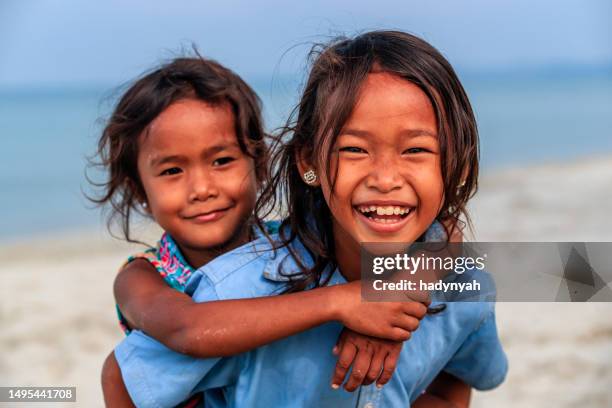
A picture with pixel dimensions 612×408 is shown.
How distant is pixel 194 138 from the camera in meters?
2.77

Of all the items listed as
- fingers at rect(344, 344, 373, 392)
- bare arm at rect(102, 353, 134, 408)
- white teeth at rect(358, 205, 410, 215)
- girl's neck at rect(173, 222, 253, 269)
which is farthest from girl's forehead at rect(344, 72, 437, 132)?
bare arm at rect(102, 353, 134, 408)

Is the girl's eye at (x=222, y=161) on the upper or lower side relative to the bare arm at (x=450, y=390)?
upper

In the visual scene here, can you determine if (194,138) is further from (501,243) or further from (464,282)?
(501,243)

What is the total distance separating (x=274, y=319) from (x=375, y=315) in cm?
25

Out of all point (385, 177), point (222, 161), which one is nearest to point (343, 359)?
point (385, 177)

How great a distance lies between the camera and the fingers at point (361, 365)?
2025mm

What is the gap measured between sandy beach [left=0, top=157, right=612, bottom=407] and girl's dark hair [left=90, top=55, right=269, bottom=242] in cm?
222

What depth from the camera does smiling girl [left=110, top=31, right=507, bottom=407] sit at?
81.0 inches

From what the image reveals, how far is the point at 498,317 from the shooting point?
5789 millimetres

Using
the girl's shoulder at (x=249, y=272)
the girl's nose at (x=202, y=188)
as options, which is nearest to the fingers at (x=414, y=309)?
the girl's shoulder at (x=249, y=272)

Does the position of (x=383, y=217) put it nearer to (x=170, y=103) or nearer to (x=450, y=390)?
(x=450, y=390)

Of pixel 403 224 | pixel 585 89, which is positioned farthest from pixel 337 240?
pixel 585 89

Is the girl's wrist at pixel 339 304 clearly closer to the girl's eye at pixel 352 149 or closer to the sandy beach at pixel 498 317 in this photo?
the girl's eye at pixel 352 149

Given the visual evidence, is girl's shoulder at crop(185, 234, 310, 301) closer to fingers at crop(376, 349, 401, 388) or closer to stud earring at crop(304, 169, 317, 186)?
stud earring at crop(304, 169, 317, 186)
